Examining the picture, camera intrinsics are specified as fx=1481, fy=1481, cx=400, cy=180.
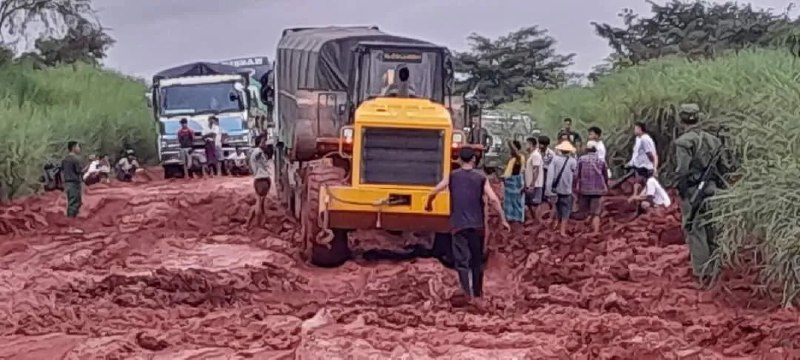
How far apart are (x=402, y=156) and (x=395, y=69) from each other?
2146mm

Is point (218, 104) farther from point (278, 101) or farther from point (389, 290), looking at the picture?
point (389, 290)

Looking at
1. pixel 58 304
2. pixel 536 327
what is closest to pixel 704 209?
pixel 536 327

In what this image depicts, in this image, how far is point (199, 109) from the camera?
124 ft

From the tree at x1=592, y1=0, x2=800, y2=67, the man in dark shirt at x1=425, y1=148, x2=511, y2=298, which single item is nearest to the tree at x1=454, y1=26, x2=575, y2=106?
the tree at x1=592, y1=0, x2=800, y2=67

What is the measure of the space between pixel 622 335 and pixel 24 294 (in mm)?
6894

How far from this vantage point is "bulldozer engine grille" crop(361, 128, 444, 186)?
17578 millimetres

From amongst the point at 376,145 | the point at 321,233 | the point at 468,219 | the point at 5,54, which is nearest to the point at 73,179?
the point at 321,233

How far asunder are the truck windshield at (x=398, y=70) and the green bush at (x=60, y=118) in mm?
10282

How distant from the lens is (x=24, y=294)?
1549 cm

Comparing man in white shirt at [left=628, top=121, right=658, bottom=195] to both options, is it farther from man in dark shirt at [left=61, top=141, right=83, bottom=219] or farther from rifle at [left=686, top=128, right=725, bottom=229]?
man in dark shirt at [left=61, top=141, right=83, bottom=219]

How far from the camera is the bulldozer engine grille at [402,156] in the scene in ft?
57.7

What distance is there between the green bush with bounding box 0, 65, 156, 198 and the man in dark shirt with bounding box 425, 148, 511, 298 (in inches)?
598

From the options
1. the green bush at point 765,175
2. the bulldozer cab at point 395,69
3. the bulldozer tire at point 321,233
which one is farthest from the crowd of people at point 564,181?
the bulldozer tire at point 321,233

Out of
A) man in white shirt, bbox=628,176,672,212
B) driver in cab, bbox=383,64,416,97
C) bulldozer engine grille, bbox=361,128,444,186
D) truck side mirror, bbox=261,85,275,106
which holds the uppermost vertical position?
driver in cab, bbox=383,64,416,97
